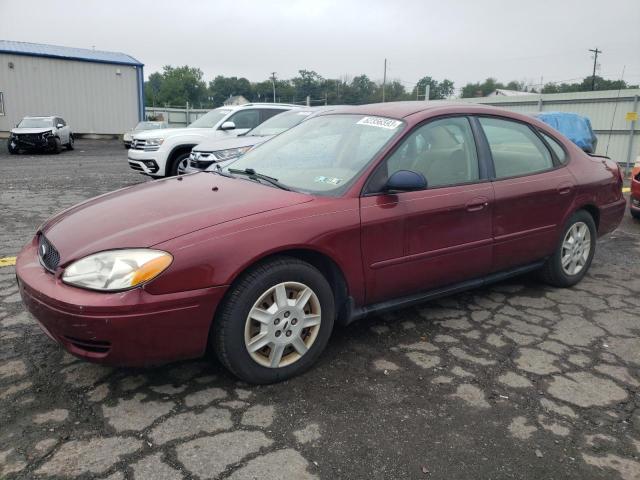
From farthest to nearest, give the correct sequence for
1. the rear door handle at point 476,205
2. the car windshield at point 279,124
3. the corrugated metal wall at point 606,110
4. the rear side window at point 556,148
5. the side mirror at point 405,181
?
the corrugated metal wall at point 606,110 < the car windshield at point 279,124 < the rear side window at point 556,148 < the rear door handle at point 476,205 < the side mirror at point 405,181

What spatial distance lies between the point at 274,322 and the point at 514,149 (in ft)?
7.81

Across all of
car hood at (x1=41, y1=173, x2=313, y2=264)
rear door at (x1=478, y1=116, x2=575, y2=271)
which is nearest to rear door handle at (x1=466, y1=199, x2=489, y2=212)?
rear door at (x1=478, y1=116, x2=575, y2=271)

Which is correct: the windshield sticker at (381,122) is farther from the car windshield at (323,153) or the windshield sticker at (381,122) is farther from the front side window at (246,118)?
the front side window at (246,118)

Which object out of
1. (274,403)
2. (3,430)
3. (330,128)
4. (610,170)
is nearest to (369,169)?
(330,128)

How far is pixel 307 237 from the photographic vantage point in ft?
9.22

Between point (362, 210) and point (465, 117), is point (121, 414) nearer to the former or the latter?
point (362, 210)

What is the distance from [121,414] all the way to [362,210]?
65.1 inches

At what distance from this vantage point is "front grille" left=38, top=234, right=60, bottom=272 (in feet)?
8.80

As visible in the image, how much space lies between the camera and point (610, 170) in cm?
470

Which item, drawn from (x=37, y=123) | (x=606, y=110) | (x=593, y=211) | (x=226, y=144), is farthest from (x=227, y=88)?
(x=593, y=211)

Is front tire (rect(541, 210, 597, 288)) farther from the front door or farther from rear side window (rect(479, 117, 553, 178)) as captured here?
the front door

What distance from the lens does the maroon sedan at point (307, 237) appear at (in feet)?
8.13

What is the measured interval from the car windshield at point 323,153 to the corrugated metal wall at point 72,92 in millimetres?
26095

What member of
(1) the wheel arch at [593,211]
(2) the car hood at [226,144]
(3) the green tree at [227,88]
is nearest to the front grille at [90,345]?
(1) the wheel arch at [593,211]
